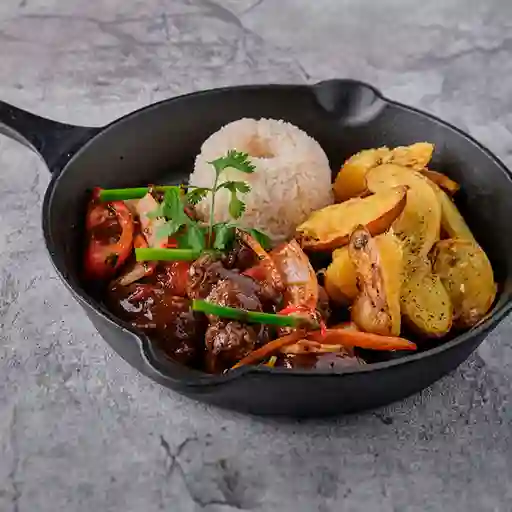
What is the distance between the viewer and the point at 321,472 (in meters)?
1.23

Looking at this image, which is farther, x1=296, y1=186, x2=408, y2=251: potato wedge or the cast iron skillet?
x1=296, y1=186, x2=408, y2=251: potato wedge

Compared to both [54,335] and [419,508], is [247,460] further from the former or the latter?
[54,335]

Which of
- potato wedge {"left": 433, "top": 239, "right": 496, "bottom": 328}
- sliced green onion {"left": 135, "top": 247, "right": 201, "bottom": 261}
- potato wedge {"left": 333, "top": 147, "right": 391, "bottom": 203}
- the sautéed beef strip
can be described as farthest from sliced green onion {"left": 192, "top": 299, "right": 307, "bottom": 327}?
potato wedge {"left": 333, "top": 147, "right": 391, "bottom": 203}

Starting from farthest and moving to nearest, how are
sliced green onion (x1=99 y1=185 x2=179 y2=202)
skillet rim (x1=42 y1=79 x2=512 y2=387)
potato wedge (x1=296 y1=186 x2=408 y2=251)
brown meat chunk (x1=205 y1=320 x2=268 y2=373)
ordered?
sliced green onion (x1=99 y1=185 x2=179 y2=202)
potato wedge (x1=296 y1=186 x2=408 y2=251)
brown meat chunk (x1=205 y1=320 x2=268 y2=373)
skillet rim (x1=42 y1=79 x2=512 y2=387)

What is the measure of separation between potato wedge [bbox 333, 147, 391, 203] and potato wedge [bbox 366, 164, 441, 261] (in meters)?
0.05

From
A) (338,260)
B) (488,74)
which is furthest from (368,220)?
(488,74)

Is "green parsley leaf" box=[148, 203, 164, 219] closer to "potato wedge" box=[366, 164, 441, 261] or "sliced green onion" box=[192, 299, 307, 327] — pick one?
"sliced green onion" box=[192, 299, 307, 327]

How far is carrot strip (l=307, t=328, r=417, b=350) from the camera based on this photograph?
3.89 ft

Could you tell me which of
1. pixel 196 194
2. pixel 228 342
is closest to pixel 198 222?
pixel 196 194

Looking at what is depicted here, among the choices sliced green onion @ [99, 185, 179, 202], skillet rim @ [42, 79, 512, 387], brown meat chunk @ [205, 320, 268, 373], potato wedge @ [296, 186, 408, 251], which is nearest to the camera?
skillet rim @ [42, 79, 512, 387]

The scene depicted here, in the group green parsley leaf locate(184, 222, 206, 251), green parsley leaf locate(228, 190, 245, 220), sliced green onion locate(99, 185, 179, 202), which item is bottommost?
sliced green onion locate(99, 185, 179, 202)

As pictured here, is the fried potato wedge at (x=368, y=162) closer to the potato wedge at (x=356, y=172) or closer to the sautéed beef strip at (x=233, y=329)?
the potato wedge at (x=356, y=172)

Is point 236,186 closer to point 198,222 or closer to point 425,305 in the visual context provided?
point 198,222

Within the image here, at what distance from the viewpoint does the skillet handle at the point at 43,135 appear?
4.66ft
